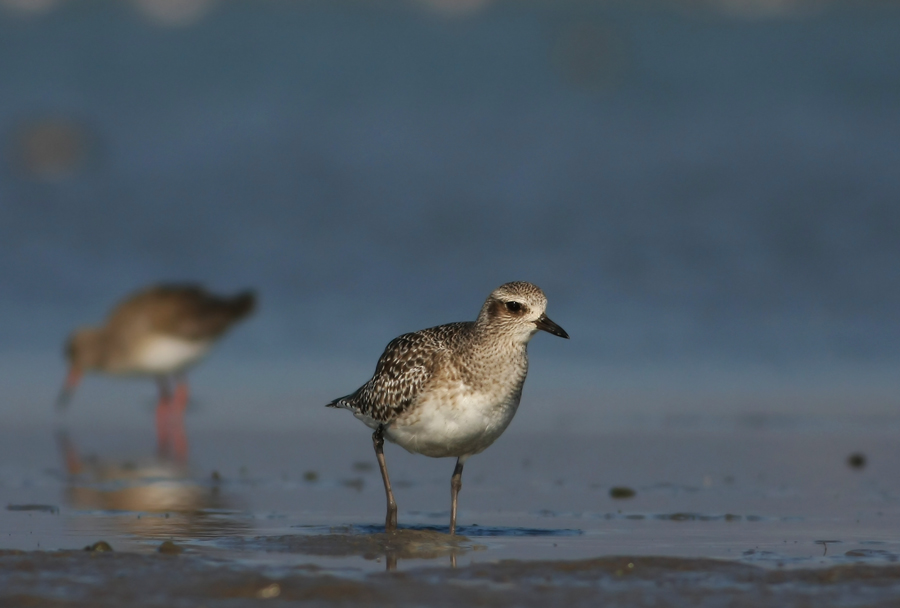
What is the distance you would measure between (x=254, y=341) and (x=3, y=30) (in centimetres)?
1572

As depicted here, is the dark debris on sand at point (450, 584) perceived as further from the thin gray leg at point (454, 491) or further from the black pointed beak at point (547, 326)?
the black pointed beak at point (547, 326)

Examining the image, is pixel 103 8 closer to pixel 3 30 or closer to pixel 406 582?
pixel 3 30

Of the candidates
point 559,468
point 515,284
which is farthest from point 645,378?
point 515,284

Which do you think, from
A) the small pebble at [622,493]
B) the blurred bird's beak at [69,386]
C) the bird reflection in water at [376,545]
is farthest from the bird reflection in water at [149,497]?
the small pebble at [622,493]

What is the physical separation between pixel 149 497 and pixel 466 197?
11708 mm

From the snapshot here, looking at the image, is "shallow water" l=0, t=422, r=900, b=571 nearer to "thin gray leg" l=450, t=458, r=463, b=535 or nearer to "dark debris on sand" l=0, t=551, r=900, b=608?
"thin gray leg" l=450, t=458, r=463, b=535

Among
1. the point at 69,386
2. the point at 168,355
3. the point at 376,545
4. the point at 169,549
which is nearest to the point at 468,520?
the point at 376,545

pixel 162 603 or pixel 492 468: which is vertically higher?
pixel 492 468

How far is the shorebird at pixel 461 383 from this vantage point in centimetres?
673

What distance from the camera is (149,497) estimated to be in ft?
25.8

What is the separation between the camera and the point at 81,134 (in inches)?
868

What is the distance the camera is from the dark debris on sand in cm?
493

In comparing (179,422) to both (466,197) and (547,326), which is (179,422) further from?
(466,197)

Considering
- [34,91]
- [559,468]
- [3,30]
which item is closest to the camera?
[559,468]
